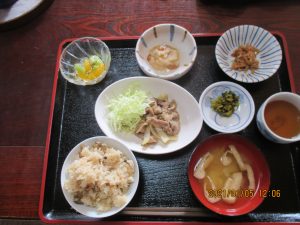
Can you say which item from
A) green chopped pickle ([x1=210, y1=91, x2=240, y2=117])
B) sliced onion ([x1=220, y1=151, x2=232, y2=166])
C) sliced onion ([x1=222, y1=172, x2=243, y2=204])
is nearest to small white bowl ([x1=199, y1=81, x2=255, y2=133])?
green chopped pickle ([x1=210, y1=91, x2=240, y2=117])

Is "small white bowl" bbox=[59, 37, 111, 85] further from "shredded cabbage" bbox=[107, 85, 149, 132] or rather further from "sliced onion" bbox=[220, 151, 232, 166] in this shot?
"sliced onion" bbox=[220, 151, 232, 166]

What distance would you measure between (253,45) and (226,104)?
0.46 metres

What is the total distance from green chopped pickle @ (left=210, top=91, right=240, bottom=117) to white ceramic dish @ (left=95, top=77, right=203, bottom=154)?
0.42ft

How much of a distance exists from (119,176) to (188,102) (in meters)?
0.62

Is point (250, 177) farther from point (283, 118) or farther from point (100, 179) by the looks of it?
point (100, 179)

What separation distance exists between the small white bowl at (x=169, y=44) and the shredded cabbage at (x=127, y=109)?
0.17 m

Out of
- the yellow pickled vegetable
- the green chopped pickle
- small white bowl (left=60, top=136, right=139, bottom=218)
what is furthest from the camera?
the yellow pickled vegetable

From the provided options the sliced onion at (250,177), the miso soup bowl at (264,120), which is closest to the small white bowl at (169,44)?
the miso soup bowl at (264,120)

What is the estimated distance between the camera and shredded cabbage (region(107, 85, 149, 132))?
1807 mm

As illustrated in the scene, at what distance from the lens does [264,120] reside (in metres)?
1.65

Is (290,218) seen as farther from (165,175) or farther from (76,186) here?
(76,186)

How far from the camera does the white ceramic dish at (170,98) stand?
1.74 meters

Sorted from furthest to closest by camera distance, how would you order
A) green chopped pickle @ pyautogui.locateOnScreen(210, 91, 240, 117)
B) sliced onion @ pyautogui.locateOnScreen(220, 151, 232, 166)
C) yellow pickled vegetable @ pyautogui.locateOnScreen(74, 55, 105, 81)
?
yellow pickled vegetable @ pyautogui.locateOnScreen(74, 55, 105, 81) < green chopped pickle @ pyautogui.locateOnScreen(210, 91, 240, 117) < sliced onion @ pyautogui.locateOnScreen(220, 151, 232, 166)

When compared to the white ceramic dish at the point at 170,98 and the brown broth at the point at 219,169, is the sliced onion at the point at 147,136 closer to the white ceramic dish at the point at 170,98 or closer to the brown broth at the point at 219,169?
the white ceramic dish at the point at 170,98
